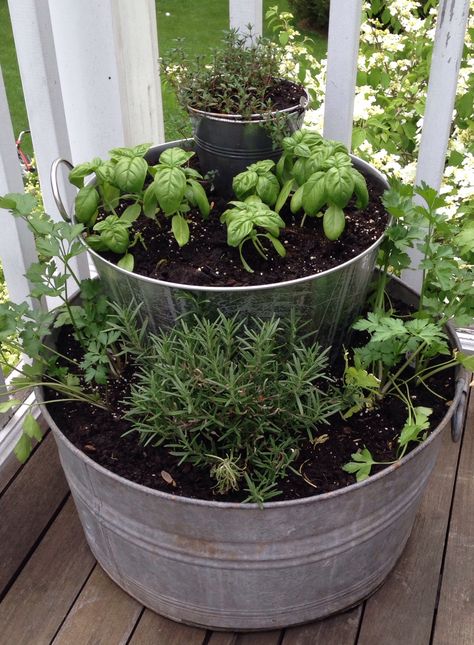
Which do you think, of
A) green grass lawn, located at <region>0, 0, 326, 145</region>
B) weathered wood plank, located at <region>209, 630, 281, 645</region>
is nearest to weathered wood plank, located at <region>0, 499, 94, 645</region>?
weathered wood plank, located at <region>209, 630, 281, 645</region>

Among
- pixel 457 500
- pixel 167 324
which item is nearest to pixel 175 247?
pixel 167 324

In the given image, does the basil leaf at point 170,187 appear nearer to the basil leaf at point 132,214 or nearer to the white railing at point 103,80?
the basil leaf at point 132,214

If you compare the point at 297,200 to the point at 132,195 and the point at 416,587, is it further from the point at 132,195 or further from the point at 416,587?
the point at 416,587

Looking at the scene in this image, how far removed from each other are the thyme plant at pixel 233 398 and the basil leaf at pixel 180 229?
164 millimetres

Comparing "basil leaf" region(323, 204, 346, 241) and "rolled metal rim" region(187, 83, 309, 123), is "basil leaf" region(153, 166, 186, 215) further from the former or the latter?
"basil leaf" region(323, 204, 346, 241)

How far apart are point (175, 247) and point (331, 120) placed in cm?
55

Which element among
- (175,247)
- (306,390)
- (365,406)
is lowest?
(365,406)

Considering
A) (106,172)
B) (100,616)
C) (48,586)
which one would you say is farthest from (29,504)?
(106,172)

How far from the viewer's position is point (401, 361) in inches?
61.3

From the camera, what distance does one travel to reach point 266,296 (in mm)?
1215

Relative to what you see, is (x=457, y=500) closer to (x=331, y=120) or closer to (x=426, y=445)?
(x=426, y=445)

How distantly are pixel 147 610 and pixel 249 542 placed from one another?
42 cm

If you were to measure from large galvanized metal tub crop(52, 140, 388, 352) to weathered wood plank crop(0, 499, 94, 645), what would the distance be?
2.00ft

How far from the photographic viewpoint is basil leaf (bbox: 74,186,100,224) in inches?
53.8
